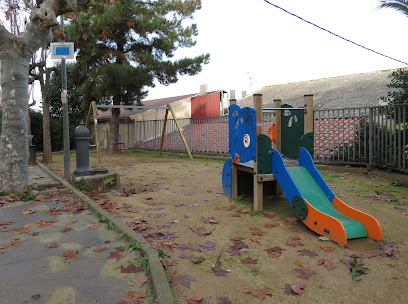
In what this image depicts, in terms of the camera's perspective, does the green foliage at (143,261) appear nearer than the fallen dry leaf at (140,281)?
No

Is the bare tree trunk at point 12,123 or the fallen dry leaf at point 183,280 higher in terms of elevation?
the bare tree trunk at point 12,123

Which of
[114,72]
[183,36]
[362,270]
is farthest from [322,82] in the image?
[362,270]

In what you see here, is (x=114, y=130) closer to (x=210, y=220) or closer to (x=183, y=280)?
(x=210, y=220)

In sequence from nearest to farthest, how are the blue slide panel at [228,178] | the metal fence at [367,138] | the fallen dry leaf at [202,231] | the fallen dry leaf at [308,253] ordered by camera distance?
the fallen dry leaf at [308,253], the fallen dry leaf at [202,231], the blue slide panel at [228,178], the metal fence at [367,138]

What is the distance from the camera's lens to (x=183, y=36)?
1709cm

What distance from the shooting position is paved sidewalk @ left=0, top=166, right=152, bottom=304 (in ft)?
8.41

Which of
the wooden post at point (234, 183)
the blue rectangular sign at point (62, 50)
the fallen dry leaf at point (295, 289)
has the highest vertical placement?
the blue rectangular sign at point (62, 50)

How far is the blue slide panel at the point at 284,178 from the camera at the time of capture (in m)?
4.45

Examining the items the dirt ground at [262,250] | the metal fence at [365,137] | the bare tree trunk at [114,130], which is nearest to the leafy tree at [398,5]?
the metal fence at [365,137]

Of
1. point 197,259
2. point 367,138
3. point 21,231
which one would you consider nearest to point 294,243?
point 197,259

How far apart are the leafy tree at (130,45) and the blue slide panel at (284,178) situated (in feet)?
39.9

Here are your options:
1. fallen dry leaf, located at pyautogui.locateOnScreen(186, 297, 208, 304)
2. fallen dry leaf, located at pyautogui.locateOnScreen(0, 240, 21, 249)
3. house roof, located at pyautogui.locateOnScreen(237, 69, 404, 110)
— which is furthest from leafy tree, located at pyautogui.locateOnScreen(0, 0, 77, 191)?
house roof, located at pyautogui.locateOnScreen(237, 69, 404, 110)

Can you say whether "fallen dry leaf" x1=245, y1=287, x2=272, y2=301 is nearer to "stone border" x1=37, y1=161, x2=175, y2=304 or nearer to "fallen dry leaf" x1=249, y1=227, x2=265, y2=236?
"stone border" x1=37, y1=161, x2=175, y2=304

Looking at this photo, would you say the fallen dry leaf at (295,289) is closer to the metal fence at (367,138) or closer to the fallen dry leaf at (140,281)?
the fallen dry leaf at (140,281)
